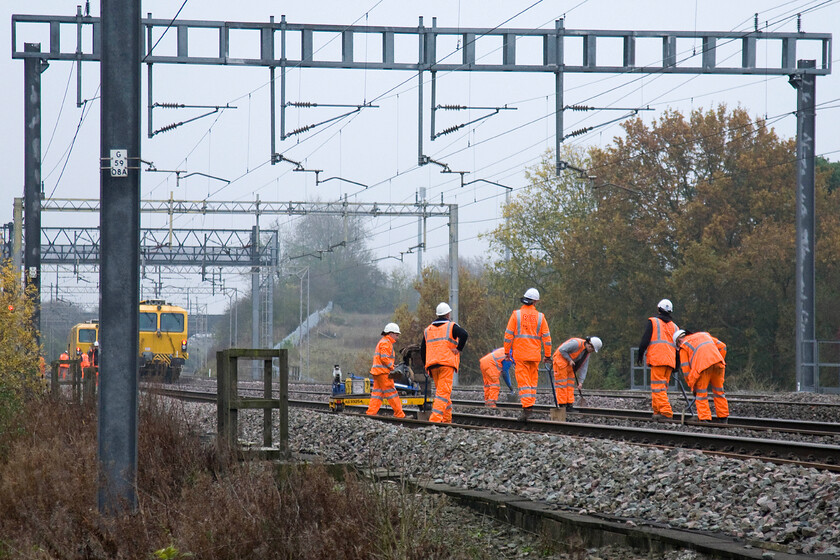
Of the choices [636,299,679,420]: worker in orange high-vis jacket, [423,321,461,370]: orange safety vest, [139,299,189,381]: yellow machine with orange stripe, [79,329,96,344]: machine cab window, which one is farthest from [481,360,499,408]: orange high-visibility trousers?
[79,329,96,344]: machine cab window

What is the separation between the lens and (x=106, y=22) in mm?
7508

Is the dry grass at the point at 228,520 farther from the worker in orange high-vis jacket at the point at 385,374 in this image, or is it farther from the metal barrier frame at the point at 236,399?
the worker in orange high-vis jacket at the point at 385,374

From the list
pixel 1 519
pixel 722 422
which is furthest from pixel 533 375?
pixel 1 519

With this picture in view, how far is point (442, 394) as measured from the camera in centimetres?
1406

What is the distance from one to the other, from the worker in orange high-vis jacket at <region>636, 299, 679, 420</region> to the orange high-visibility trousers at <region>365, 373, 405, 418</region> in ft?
12.4

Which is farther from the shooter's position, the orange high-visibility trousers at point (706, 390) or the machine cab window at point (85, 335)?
the machine cab window at point (85, 335)

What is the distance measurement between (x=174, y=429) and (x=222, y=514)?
3.79 meters

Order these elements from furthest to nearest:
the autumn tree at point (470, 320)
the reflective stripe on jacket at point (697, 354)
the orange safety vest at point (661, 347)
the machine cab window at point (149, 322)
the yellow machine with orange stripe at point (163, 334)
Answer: the autumn tree at point (470, 320), the machine cab window at point (149, 322), the yellow machine with orange stripe at point (163, 334), the orange safety vest at point (661, 347), the reflective stripe on jacket at point (697, 354)

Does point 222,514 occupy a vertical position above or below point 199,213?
below

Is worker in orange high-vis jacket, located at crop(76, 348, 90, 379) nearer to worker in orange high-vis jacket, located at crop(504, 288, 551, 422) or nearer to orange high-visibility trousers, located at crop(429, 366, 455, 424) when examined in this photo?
orange high-visibility trousers, located at crop(429, 366, 455, 424)

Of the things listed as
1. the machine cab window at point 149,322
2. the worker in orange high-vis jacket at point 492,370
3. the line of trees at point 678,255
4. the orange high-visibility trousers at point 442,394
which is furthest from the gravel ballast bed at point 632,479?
the machine cab window at point 149,322

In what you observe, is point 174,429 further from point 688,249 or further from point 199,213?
point 199,213

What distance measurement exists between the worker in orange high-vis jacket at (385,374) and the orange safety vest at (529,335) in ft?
Answer: 6.48

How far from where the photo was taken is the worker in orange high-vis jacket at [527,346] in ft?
46.6
